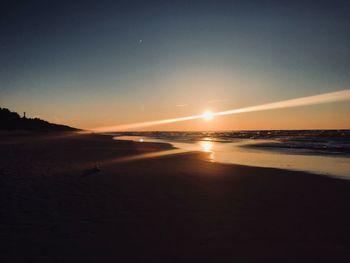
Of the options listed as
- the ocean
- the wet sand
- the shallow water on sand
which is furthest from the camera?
the ocean

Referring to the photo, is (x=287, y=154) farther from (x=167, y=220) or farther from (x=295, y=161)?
(x=167, y=220)

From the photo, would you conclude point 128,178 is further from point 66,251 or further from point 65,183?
point 66,251

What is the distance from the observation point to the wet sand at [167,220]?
489cm

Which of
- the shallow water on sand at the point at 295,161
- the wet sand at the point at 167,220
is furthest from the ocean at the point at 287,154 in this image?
the wet sand at the point at 167,220

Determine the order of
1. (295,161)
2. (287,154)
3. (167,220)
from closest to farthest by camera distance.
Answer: (167,220)
(295,161)
(287,154)

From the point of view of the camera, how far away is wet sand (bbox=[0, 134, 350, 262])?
4.89 metres

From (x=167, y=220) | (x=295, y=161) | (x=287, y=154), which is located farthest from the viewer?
(x=287, y=154)

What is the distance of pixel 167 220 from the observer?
649 cm

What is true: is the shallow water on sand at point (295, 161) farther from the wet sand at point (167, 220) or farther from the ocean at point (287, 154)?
the wet sand at point (167, 220)

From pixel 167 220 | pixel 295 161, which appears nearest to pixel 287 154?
pixel 295 161

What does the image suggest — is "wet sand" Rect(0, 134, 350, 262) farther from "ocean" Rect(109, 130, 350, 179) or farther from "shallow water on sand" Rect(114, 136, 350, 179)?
"ocean" Rect(109, 130, 350, 179)

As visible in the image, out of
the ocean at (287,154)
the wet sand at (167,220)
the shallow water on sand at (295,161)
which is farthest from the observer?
the ocean at (287,154)

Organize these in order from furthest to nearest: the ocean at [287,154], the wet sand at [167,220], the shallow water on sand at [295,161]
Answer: the ocean at [287,154] → the shallow water on sand at [295,161] → the wet sand at [167,220]

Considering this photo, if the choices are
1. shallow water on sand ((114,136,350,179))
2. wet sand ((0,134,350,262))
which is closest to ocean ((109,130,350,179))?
shallow water on sand ((114,136,350,179))
